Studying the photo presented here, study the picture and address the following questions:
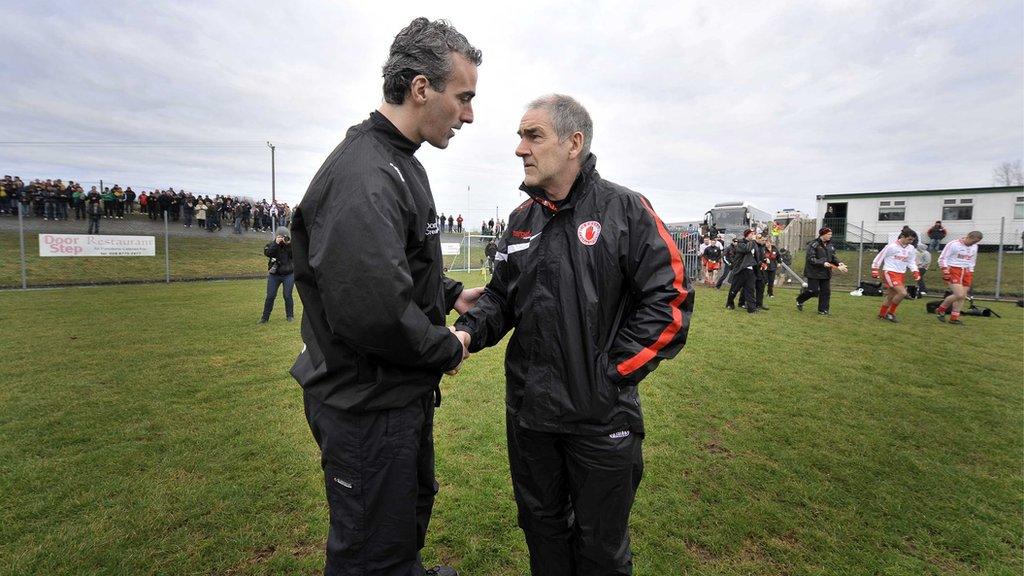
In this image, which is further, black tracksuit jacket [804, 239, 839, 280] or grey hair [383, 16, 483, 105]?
black tracksuit jacket [804, 239, 839, 280]

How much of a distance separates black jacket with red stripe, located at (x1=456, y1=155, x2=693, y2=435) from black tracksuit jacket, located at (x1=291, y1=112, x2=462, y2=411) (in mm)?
462

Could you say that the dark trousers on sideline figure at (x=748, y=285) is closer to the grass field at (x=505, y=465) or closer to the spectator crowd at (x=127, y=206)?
the grass field at (x=505, y=465)

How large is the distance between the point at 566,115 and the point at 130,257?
21872 millimetres

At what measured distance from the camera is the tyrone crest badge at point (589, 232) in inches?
83.8

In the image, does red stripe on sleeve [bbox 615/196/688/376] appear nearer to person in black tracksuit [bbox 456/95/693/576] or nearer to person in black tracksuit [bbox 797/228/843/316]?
person in black tracksuit [bbox 456/95/693/576]

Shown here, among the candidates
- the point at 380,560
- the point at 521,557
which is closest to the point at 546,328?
the point at 380,560

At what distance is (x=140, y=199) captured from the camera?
89.8 ft

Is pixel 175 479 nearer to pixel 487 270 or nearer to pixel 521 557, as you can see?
pixel 521 557

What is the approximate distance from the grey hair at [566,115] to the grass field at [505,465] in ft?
8.28

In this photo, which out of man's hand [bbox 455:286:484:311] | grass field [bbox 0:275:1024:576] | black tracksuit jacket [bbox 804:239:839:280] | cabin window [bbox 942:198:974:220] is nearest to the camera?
man's hand [bbox 455:286:484:311]

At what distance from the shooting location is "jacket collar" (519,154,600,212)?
87.7 inches

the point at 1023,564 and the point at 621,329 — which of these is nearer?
the point at 621,329

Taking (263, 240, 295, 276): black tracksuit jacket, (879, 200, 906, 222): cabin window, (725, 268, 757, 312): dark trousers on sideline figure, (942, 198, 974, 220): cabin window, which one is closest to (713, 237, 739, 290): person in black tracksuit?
(725, 268, 757, 312): dark trousers on sideline figure

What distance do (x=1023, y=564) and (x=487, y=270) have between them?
2247 centimetres
